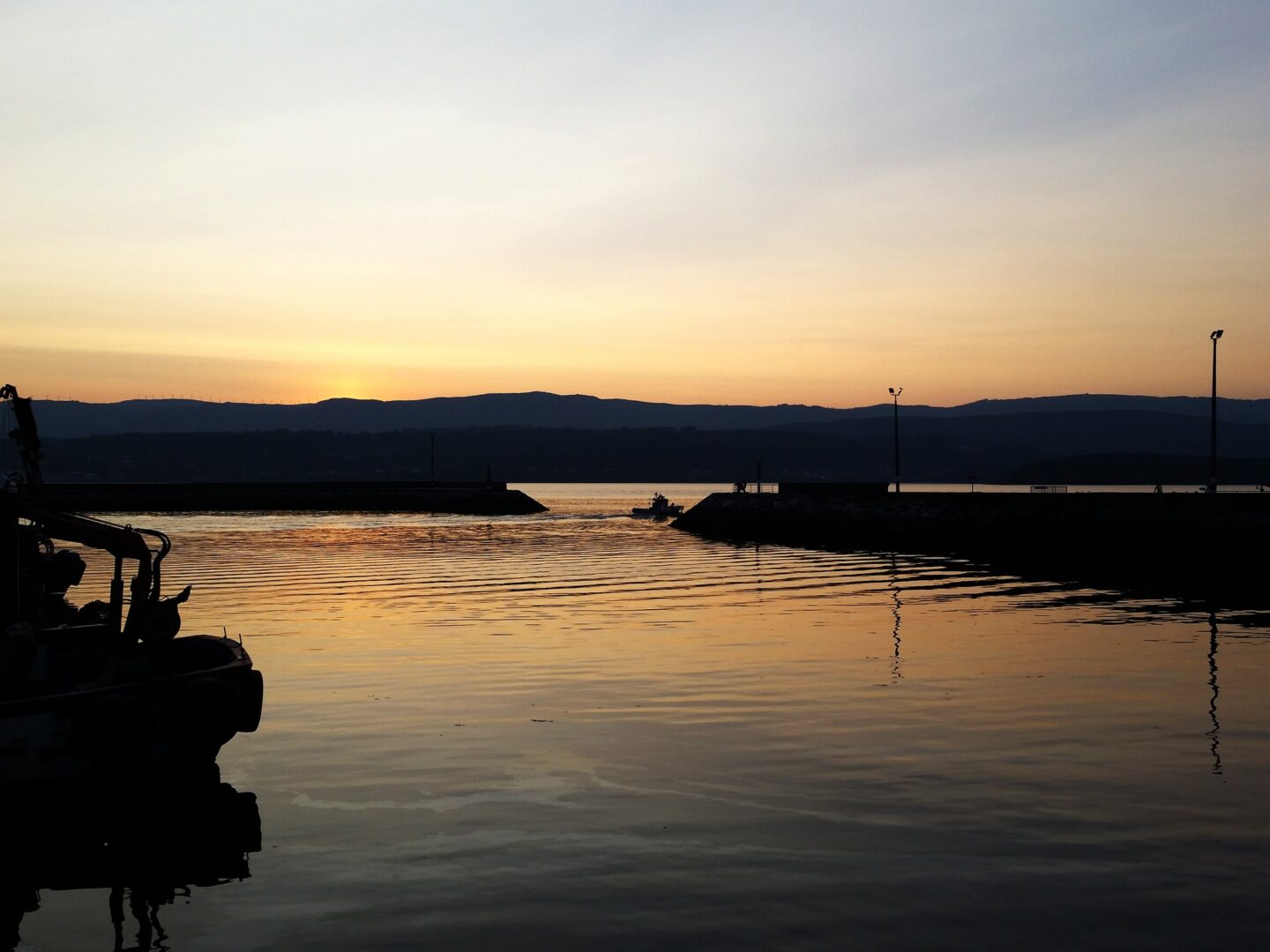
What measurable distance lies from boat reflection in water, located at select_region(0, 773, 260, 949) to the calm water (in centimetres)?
35

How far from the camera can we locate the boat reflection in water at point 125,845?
13562 millimetres

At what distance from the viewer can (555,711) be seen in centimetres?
2408

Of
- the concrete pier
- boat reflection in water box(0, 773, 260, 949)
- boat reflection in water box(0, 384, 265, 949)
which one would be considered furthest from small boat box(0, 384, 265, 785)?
the concrete pier

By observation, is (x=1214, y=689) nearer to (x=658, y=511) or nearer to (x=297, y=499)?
(x=658, y=511)

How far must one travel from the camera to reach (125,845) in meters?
16.1

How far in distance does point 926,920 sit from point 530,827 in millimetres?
5693

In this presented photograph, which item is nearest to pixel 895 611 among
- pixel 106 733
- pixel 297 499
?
pixel 106 733

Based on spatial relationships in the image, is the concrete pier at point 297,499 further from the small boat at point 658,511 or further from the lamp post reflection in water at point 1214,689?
the lamp post reflection in water at point 1214,689

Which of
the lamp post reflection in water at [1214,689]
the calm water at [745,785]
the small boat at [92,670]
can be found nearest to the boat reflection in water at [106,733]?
the small boat at [92,670]

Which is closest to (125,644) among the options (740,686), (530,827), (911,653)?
(530,827)

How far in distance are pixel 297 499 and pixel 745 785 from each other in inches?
5958

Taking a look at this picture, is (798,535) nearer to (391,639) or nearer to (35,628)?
(391,639)

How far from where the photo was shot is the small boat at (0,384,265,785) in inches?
737

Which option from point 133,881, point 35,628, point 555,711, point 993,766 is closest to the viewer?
point 133,881
